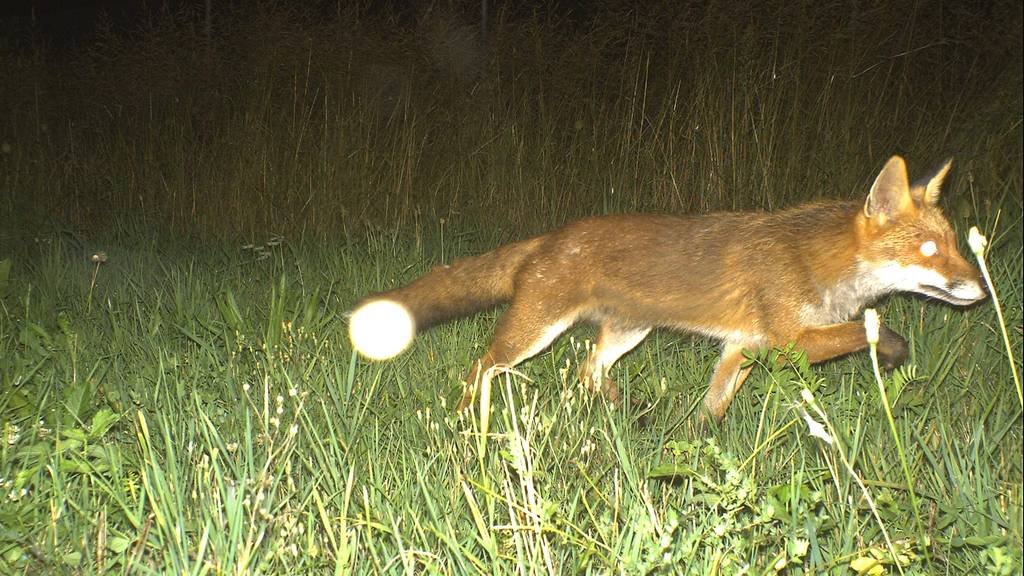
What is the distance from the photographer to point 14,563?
2.36m

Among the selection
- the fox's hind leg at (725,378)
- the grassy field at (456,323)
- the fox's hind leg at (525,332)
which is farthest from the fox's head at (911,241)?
the fox's hind leg at (525,332)

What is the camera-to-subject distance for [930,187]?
3801 mm

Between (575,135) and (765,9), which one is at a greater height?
(765,9)

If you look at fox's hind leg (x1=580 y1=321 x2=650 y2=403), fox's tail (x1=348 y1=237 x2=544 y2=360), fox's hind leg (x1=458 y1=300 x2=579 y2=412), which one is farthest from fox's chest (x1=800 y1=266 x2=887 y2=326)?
fox's tail (x1=348 y1=237 x2=544 y2=360)

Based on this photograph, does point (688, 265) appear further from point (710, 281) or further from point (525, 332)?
point (525, 332)

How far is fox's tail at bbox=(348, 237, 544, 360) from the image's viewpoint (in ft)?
13.5

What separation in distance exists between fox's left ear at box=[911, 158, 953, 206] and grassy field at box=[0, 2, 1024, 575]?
531mm

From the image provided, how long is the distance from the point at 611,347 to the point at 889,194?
4.80 ft

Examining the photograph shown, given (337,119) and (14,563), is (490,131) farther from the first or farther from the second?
(14,563)

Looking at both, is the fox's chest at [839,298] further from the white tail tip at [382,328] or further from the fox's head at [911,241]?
the white tail tip at [382,328]

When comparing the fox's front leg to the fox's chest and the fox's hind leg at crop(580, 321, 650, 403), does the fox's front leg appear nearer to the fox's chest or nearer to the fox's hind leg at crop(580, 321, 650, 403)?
the fox's chest

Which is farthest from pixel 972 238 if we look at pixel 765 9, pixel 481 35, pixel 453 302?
pixel 481 35

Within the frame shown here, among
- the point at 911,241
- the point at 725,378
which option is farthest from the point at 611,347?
the point at 911,241

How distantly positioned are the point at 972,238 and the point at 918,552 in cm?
118
